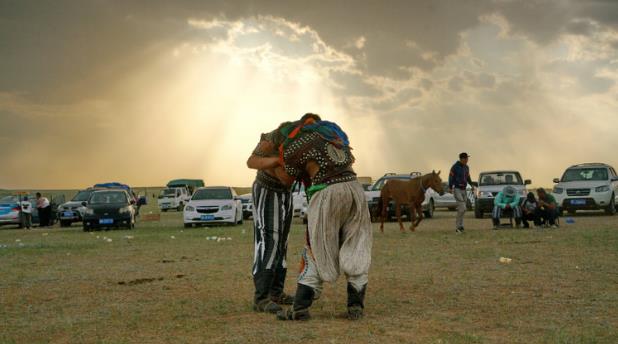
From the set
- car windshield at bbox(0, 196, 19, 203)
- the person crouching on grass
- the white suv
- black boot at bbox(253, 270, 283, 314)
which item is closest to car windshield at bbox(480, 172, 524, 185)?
the white suv

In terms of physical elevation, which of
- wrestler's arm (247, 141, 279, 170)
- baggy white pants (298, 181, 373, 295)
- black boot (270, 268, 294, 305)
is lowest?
black boot (270, 268, 294, 305)

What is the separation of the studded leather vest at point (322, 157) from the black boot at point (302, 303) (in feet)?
3.24

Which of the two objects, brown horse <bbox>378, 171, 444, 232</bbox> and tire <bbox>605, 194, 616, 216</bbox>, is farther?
tire <bbox>605, 194, 616, 216</bbox>

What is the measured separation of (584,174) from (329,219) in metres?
25.1

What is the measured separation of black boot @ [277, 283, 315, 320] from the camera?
22.4 ft

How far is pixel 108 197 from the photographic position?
1121 inches

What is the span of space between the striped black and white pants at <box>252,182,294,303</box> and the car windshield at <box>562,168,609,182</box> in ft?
78.4

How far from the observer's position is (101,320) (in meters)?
7.32

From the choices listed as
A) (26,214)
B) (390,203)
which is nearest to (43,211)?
(26,214)

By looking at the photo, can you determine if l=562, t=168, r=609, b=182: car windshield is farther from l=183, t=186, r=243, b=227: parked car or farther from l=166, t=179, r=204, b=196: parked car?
l=166, t=179, r=204, b=196: parked car

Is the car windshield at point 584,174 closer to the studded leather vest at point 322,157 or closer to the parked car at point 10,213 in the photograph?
the parked car at point 10,213

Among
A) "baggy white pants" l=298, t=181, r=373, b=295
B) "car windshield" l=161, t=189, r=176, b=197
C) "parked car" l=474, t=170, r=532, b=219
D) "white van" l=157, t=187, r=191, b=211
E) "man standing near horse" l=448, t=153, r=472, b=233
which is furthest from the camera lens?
"car windshield" l=161, t=189, r=176, b=197

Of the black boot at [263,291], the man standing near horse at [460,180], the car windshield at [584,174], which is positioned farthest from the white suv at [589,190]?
the black boot at [263,291]

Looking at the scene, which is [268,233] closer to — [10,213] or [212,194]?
[212,194]
